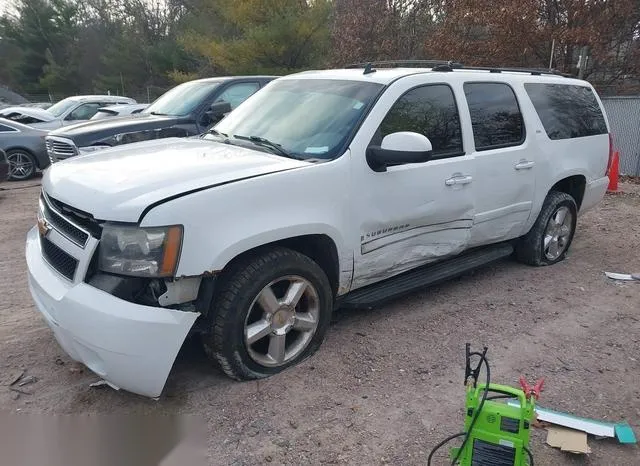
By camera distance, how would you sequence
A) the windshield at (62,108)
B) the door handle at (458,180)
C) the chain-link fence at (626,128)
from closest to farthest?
1. the door handle at (458,180)
2. the chain-link fence at (626,128)
3. the windshield at (62,108)

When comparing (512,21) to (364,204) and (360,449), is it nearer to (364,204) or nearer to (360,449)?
(364,204)

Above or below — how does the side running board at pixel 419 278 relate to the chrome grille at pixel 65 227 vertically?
below

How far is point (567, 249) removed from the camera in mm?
5875

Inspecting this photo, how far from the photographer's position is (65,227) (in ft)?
10.1

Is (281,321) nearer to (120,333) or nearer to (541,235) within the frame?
(120,333)

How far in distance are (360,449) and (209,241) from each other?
1297 mm

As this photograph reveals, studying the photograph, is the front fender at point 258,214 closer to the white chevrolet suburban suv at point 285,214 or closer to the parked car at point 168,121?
the white chevrolet suburban suv at point 285,214

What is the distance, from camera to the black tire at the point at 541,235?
527cm

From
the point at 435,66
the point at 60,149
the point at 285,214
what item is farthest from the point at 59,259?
the point at 60,149

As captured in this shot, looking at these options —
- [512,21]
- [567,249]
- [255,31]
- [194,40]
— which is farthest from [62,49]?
[567,249]

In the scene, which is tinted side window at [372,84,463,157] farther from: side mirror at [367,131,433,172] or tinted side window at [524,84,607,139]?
tinted side window at [524,84,607,139]

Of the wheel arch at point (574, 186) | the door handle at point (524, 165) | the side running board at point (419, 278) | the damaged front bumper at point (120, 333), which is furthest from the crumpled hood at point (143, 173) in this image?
the wheel arch at point (574, 186)

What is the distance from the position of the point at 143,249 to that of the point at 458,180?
2398 millimetres

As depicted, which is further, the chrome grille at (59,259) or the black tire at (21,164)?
the black tire at (21,164)
